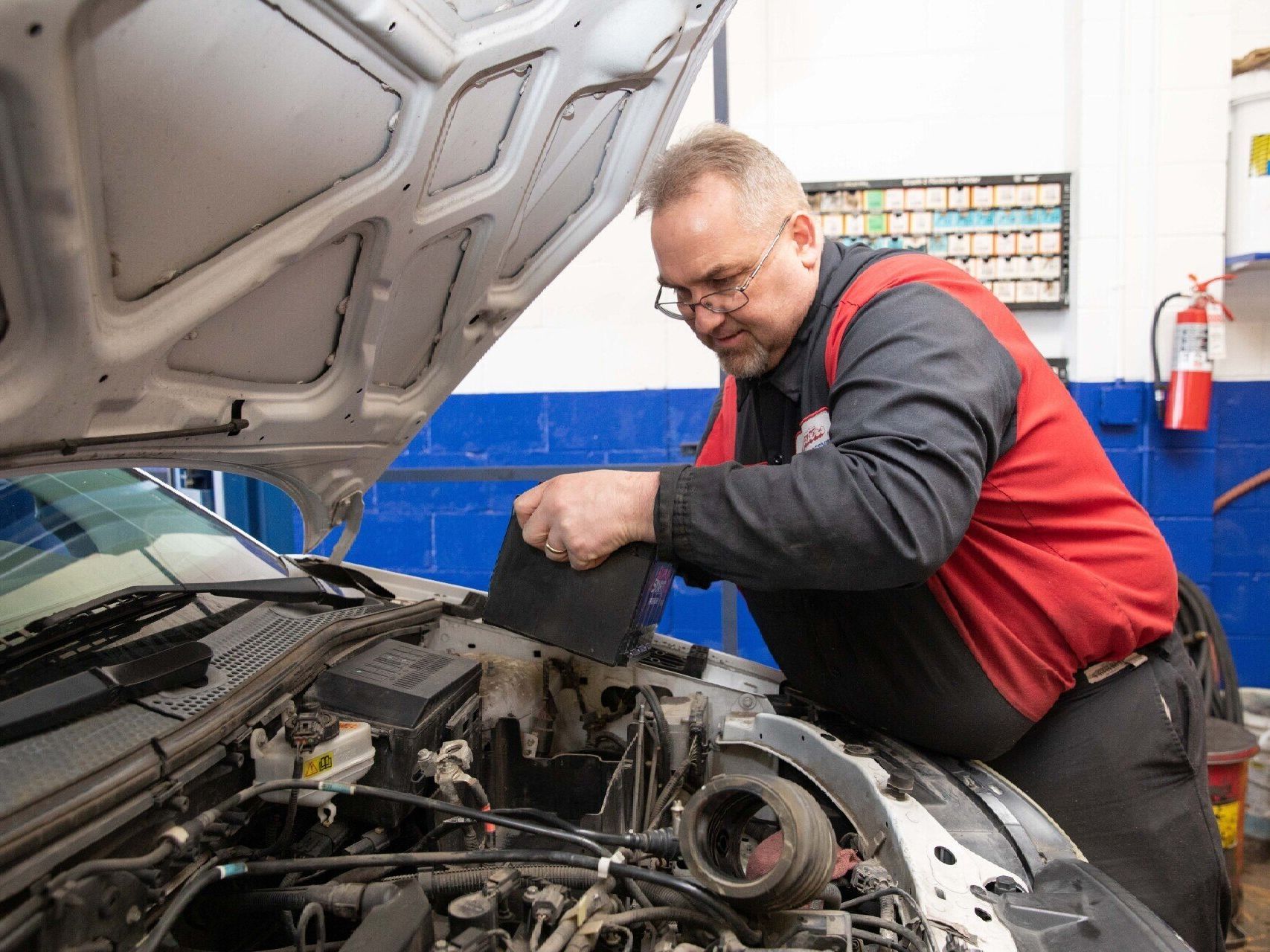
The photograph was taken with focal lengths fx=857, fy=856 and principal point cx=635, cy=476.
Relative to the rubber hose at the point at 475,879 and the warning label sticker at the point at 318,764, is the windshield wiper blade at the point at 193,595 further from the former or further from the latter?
the rubber hose at the point at 475,879

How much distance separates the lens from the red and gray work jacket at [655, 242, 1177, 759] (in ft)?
4.09

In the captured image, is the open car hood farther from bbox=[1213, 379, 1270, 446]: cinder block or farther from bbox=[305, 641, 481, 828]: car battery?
bbox=[1213, 379, 1270, 446]: cinder block

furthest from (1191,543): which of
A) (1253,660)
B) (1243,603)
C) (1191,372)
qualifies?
(1191,372)

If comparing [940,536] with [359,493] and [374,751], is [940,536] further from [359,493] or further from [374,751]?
[359,493]

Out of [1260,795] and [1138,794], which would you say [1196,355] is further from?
[1138,794]

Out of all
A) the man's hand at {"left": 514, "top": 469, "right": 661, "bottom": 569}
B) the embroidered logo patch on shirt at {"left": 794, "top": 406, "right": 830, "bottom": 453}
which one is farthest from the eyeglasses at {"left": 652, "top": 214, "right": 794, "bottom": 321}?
the man's hand at {"left": 514, "top": 469, "right": 661, "bottom": 569}

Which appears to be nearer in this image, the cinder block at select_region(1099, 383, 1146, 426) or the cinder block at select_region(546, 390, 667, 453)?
the cinder block at select_region(1099, 383, 1146, 426)

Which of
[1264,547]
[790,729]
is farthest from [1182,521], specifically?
[790,729]

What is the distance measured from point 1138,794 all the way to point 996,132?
3.27 meters

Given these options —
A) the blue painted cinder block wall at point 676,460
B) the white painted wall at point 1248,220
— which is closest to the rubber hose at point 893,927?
the blue painted cinder block wall at point 676,460

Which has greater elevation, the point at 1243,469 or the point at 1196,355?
the point at 1196,355

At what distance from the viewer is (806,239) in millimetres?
1646

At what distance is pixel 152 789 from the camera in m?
0.99

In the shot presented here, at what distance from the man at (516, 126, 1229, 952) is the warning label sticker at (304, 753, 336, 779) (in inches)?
18.9
